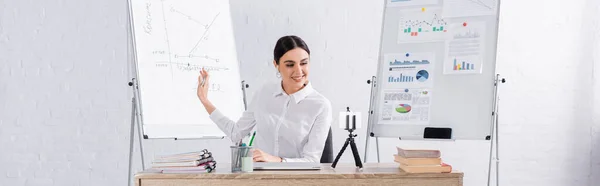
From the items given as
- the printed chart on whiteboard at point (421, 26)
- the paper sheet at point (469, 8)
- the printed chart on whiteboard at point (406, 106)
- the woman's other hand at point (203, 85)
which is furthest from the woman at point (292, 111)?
the paper sheet at point (469, 8)

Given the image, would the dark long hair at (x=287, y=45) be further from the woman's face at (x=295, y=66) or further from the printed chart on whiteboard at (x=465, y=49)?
the printed chart on whiteboard at (x=465, y=49)

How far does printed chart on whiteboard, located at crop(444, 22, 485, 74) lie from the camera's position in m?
3.11

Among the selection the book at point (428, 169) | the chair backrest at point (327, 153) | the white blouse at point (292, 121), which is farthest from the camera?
the chair backrest at point (327, 153)

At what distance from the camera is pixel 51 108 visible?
4.06m

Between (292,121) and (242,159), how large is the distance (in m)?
0.61

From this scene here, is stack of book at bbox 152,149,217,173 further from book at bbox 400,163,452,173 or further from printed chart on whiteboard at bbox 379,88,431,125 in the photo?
printed chart on whiteboard at bbox 379,88,431,125

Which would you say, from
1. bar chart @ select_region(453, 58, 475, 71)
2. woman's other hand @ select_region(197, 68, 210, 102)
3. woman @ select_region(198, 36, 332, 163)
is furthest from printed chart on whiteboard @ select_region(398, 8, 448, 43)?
woman's other hand @ select_region(197, 68, 210, 102)

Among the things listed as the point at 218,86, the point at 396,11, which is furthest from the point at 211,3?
the point at 396,11

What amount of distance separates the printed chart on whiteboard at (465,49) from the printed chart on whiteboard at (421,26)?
56 mm

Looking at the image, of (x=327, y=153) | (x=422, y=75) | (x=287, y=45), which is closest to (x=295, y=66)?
(x=287, y=45)

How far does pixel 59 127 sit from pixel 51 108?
0.12 metres

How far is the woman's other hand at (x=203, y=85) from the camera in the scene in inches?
125

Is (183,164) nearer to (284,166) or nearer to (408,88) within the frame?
(284,166)

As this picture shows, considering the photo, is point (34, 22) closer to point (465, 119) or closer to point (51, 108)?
point (51, 108)
